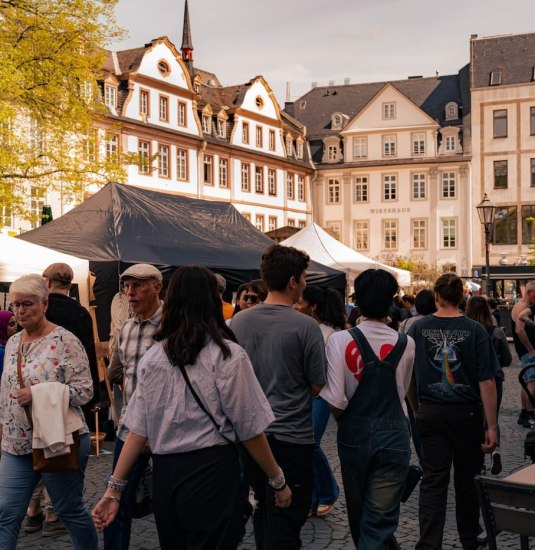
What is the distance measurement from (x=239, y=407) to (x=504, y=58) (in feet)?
166

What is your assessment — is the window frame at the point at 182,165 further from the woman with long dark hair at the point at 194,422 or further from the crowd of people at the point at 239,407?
the woman with long dark hair at the point at 194,422

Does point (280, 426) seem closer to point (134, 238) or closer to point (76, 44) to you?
point (134, 238)

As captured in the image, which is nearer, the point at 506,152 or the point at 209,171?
the point at 209,171

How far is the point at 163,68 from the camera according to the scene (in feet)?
124

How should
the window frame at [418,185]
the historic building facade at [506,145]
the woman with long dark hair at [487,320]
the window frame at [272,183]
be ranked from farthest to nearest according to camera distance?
the window frame at [418,185] → the historic building facade at [506,145] → the window frame at [272,183] → the woman with long dark hair at [487,320]

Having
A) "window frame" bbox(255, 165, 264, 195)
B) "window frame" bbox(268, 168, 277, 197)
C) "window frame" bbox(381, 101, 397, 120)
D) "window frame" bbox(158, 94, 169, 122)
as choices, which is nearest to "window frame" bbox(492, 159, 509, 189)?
"window frame" bbox(381, 101, 397, 120)

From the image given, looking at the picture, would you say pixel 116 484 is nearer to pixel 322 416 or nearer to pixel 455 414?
pixel 455 414

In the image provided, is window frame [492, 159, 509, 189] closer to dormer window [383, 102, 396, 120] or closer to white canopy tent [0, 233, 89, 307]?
dormer window [383, 102, 396, 120]

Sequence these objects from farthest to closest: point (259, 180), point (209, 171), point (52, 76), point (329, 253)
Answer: point (259, 180), point (209, 171), point (52, 76), point (329, 253)

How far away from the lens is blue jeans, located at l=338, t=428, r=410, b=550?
3799mm

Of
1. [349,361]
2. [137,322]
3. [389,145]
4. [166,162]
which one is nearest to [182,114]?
[166,162]

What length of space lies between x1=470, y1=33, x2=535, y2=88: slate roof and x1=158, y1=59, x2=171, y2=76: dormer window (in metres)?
20.3

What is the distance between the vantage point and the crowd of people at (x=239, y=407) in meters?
2.95

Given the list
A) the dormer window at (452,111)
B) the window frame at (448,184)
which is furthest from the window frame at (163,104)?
the dormer window at (452,111)
